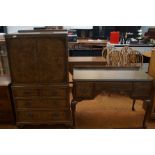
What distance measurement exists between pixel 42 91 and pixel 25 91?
0.21 meters

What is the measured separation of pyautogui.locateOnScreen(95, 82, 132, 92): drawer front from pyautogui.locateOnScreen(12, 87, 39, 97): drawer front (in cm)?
75

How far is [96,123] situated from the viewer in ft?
7.95

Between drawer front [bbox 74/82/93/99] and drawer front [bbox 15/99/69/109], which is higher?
drawer front [bbox 74/82/93/99]

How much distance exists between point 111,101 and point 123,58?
78cm

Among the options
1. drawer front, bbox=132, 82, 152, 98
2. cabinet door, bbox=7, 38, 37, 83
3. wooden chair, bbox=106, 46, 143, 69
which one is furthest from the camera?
wooden chair, bbox=106, 46, 143, 69

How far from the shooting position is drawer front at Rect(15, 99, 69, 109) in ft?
7.04

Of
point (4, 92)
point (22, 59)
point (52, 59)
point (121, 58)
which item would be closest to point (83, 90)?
point (52, 59)

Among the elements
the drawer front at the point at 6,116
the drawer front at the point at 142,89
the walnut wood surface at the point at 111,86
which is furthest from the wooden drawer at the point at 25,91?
the drawer front at the point at 142,89

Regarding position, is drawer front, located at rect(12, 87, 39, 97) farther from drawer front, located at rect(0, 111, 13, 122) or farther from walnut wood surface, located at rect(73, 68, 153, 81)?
walnut wood surface, located at rect(73, 68, 153, 81)

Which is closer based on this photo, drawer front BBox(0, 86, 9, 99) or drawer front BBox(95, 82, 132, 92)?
drawer front BBox(95, 82, 132, 92)

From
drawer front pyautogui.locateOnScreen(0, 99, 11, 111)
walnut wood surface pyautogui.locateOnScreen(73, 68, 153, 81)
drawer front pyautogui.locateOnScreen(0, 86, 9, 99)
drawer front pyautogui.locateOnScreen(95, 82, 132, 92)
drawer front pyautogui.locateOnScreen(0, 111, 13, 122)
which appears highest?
walnut wood surface pyautogui.locateOnScreen(73, 68, 153, 81)

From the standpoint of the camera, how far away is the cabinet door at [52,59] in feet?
6.18

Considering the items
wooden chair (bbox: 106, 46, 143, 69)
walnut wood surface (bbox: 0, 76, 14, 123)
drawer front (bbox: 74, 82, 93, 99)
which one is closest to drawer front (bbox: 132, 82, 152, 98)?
drawer front (bbox: 74, 82, 93, 99)

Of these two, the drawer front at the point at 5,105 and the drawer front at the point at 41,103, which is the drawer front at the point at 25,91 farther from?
the drawer front at the point at 5,105
